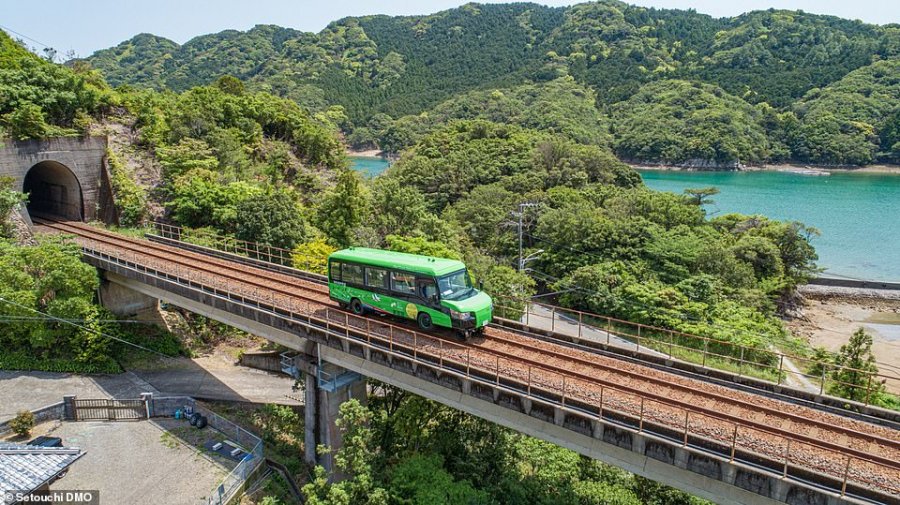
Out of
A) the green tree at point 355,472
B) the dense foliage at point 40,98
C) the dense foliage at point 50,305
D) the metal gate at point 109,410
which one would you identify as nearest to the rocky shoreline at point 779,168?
the dense foliage at point 40,98

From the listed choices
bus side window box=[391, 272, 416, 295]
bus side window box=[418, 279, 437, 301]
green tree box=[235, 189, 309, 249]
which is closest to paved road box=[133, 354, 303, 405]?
green tree box=[235, 189, 309, 249]

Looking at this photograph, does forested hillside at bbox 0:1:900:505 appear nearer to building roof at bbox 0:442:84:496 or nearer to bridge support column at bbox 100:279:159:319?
bridge support column at bbox 100:279:159:319

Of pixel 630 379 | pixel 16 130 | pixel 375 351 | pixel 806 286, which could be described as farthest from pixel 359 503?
pixel 806 286

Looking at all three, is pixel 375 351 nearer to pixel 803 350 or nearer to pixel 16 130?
pixel 803 350

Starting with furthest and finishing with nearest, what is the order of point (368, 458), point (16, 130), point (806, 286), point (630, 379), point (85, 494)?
point (806, 286)
point (16, 130)
point (85, 494)
point (368, 458)
point (630, 379)

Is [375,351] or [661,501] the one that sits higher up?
[375,351]

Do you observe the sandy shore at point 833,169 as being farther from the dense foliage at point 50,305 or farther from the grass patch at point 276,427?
the dense foliage at point 50,305
